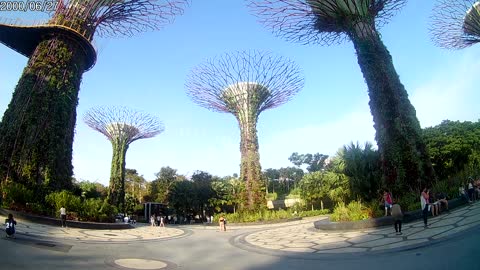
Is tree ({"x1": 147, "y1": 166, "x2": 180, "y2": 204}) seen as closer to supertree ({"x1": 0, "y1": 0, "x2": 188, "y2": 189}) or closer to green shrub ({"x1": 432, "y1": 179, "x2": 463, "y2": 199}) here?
supertree ({"x1": 0, "y1": 0, "x2": 188, "y2": 189})

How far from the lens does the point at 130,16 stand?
20.0 meters

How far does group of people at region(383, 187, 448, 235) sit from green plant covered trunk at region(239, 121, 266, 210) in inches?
560

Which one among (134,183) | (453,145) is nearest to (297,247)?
(453,145)

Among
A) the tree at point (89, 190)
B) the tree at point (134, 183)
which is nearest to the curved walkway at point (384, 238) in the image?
the tree at point (89, 190)

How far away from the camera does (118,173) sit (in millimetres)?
35469

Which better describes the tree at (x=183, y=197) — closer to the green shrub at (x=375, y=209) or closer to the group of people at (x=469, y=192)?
the green shrub at (x=375, y=209)

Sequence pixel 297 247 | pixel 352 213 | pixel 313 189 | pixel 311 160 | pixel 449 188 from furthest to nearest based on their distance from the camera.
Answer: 1. pixel 311 160
2. pixel 313 189
3. pixel 449 188
4. pixel 352 213
5. pixel 297 247

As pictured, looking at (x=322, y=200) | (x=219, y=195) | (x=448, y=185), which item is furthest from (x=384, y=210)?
(x=219, y=195)

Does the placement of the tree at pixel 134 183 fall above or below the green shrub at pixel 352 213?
above

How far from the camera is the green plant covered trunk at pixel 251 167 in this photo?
2544 cm

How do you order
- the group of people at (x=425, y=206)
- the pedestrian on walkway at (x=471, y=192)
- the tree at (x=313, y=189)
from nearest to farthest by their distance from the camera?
the group of people at (x=425, y=206), the pedestrian on walkway at (x=471, y=192), the tree at (x=313, y=189)

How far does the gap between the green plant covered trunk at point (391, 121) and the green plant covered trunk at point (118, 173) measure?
27.4 meters

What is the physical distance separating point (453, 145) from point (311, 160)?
49.8m

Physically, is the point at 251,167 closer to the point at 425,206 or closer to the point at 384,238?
the point at 425,206
